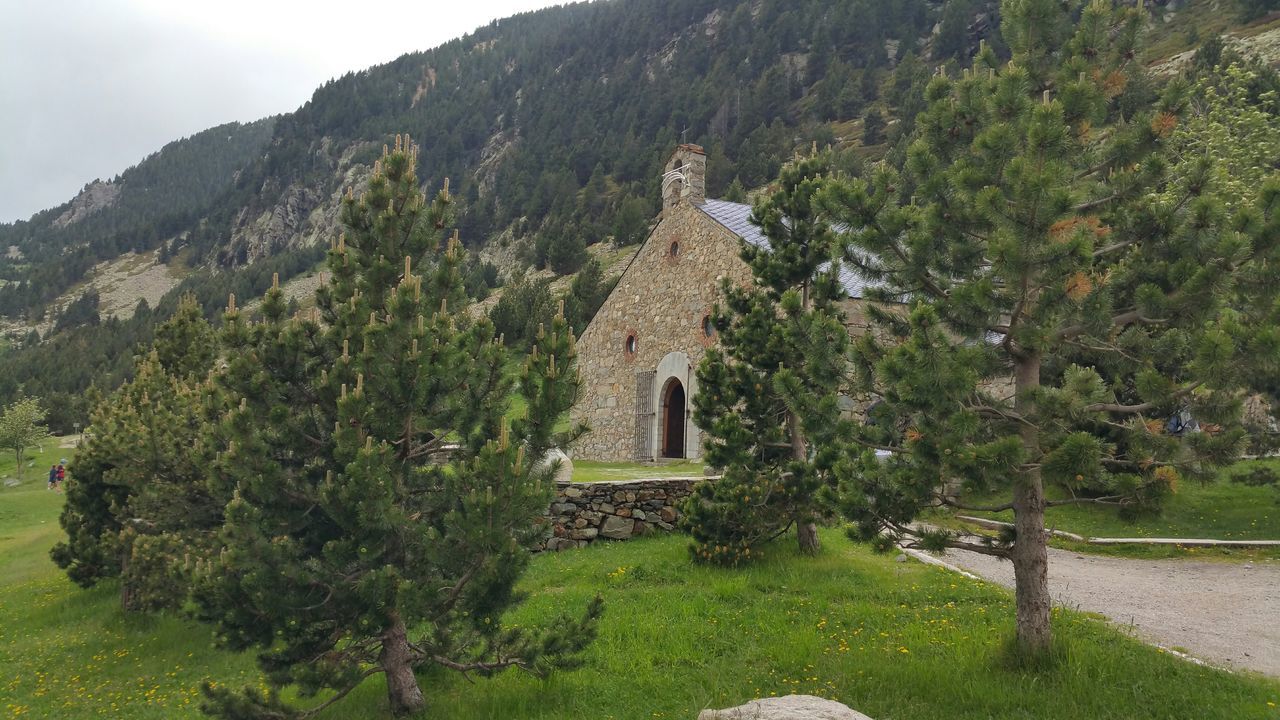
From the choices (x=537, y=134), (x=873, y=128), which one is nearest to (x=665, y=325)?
(x=873, y=128)

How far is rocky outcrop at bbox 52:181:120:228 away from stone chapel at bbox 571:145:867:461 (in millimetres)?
201314

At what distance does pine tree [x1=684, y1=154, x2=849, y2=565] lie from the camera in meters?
9.28

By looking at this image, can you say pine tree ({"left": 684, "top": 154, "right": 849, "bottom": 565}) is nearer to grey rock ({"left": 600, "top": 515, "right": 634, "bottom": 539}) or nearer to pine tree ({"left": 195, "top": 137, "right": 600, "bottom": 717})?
grey rock ({"left": 600, "top": 515, "right": 634, "bottom": 539})

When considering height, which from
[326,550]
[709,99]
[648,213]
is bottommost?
[326,550]

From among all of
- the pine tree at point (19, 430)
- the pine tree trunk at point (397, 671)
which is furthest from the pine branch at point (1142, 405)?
the pine tree at point (19, 430)

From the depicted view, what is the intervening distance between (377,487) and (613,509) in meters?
7.18

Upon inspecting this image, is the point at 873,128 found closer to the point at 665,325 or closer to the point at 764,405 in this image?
the point at 665,325

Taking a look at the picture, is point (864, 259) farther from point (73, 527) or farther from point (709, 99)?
point (709, 99)

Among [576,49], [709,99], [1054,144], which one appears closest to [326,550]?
[1054,144]

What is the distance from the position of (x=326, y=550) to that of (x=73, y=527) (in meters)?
10.1

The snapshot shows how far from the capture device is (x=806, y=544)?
9812 mm

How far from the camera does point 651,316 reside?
18844 millimetres

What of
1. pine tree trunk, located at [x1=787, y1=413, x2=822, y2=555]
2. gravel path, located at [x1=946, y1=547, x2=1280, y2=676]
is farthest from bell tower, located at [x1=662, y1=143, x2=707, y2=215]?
gravel path, located at [x1=946, y1=547, x2=1280, y2=676]

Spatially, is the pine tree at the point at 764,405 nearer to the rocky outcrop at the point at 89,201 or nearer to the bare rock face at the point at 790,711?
the bare rock face at the point at 790,711
